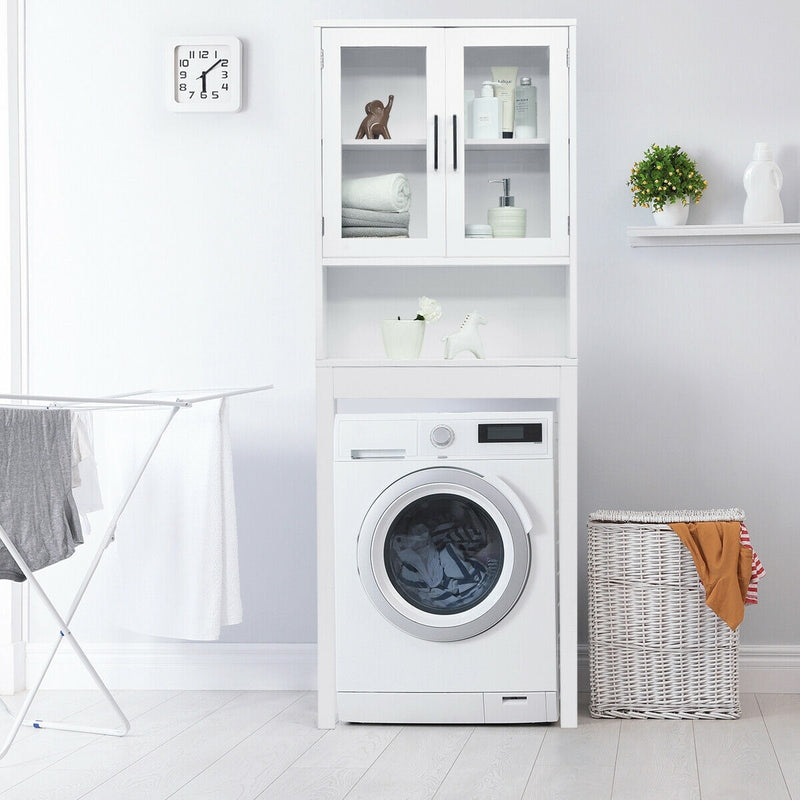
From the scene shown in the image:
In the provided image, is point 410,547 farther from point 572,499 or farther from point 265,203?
point 265,203

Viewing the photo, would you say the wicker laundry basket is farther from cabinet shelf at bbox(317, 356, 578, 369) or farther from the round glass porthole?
cabinet shelf at bbox(317, 356, 578, 369)

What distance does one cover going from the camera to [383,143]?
2.87m

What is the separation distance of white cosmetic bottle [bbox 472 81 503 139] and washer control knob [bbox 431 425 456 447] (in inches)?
33.0

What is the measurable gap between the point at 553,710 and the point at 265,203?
1.77m

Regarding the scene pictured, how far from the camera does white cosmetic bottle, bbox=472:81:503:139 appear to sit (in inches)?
113

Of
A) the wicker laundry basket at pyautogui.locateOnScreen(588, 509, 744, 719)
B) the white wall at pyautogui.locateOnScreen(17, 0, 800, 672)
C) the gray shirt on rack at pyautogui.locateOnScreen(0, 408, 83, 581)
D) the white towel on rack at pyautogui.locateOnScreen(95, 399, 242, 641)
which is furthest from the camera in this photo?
the white wall at pyautogui.locateOnScreen(17, 0, 800, 672)

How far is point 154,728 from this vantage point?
2.79 metres

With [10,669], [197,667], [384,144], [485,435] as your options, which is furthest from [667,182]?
[10,669]

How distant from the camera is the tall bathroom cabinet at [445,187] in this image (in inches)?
109

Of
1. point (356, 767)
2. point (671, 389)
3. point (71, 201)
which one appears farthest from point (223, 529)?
point (671, 389)

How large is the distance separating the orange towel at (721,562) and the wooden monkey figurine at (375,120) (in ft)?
4.53

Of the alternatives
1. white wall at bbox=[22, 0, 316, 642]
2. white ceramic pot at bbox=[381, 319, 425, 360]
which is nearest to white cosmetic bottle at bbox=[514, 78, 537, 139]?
white ceramic pot at bbox=[381, 319, 425, 360]

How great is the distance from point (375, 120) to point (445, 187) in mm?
278

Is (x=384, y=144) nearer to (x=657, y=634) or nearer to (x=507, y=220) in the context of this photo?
(x=507, y=220)
